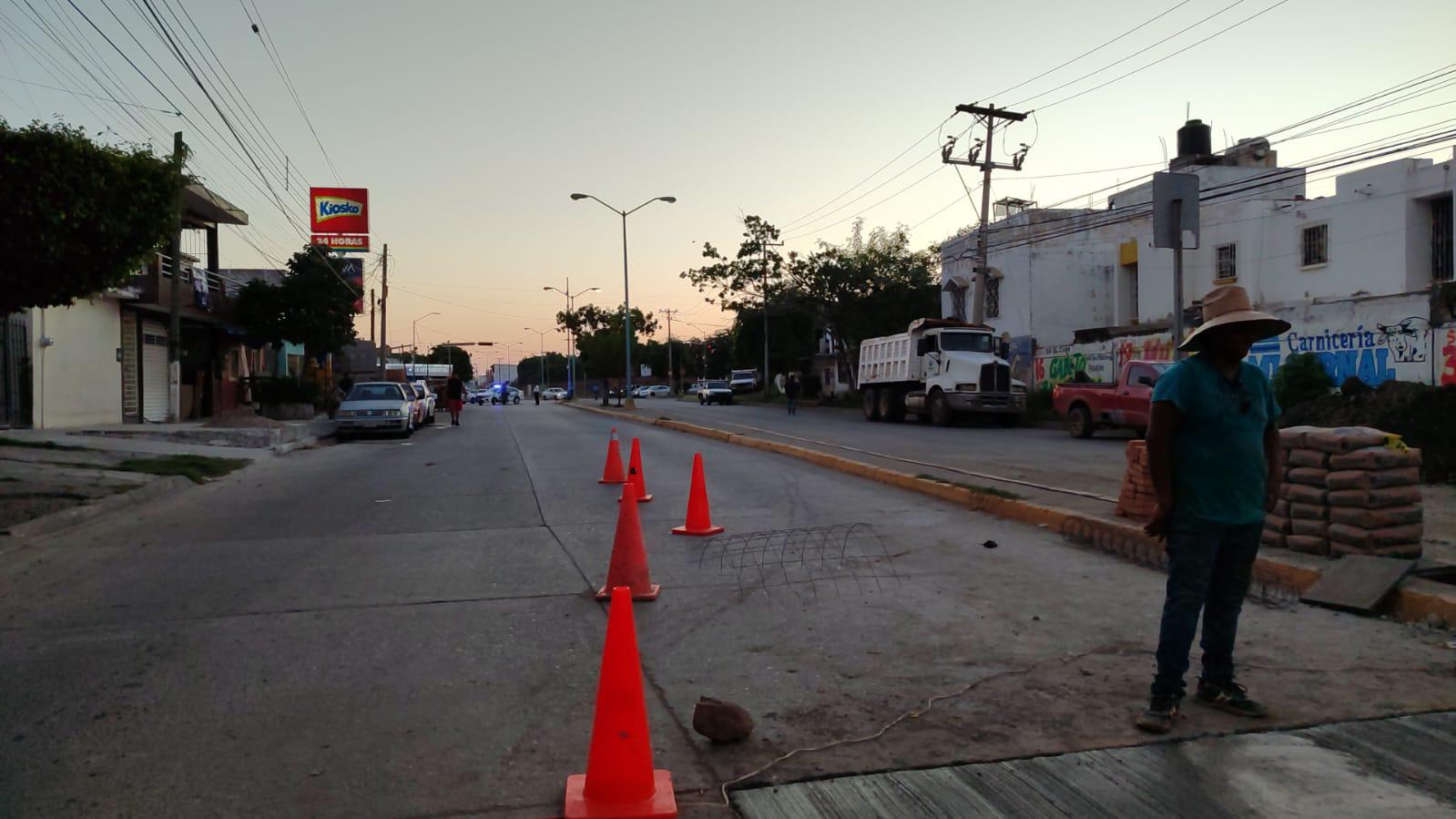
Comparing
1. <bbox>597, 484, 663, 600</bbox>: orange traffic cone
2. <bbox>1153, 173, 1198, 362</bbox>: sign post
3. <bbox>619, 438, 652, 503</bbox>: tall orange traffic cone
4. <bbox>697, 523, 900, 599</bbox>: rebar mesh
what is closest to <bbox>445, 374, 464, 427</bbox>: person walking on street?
<bbox>619, 438, 652, 503</bbox>: tall orange traffic cone

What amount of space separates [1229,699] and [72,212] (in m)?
11.1

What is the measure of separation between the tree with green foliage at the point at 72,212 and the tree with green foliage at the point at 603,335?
90.4 m

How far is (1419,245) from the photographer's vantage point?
25422 mm

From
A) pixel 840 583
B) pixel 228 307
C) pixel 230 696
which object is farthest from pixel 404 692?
pixel 228 307

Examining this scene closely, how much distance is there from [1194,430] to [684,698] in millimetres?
2506

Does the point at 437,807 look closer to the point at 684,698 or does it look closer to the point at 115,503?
the point at 684,698

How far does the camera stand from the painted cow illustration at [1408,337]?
21.6m

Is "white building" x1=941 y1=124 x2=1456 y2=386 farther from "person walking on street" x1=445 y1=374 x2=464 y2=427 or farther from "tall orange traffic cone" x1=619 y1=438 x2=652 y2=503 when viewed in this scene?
"person walking on street" x1=445 y1=374 x2=464 y2=427

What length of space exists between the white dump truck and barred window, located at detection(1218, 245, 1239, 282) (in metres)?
7.73

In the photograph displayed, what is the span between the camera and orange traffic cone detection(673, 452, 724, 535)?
930 cm

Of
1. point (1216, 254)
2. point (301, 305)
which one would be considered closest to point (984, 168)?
point (1216, 254)

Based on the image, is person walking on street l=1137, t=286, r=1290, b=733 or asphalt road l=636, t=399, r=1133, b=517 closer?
person walking on street l=1137, t=286, r=1290, b=733

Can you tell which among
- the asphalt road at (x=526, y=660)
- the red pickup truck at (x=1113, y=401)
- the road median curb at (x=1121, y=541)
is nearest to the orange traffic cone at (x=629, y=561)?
the asphalt road at (x=526, y=660)

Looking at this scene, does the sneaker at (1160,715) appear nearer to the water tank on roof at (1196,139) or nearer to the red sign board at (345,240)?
the water tank on roof at (1196,139)
